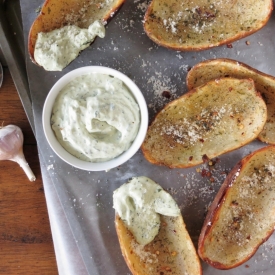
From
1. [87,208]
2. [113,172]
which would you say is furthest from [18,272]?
[113,172]

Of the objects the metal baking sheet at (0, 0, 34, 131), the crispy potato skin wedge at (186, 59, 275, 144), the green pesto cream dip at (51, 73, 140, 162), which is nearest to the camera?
the green pesto cream dip at (51, 73, 140, 162)

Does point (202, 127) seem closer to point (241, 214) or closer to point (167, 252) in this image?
point (241, 214)

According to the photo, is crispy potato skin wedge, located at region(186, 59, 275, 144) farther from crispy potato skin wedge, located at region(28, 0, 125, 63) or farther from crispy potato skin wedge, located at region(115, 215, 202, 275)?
crispy potato skin wedge, located at region(115, 215, 202, 275)

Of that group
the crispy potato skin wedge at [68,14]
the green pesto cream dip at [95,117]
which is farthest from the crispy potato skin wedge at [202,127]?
the crispy potato skin wedge at [68,14]

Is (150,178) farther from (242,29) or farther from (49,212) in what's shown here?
(242,29)

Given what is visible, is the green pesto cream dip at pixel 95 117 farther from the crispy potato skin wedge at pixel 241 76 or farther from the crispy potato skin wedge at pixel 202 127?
the crispy potato skin wedge at pixel 241 76

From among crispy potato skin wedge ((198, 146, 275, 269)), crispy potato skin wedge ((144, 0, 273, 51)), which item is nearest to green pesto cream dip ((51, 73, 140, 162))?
crispy potato skin wedge ((144, 0, 273, 51))

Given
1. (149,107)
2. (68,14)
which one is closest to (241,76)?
(149,107)
